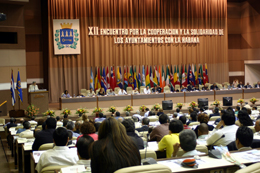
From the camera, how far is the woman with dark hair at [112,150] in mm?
2445

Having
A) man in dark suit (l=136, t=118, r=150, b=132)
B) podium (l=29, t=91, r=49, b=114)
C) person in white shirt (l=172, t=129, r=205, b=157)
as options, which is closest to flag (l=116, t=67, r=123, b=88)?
podium (l=29, t=91, r=49, b=114)

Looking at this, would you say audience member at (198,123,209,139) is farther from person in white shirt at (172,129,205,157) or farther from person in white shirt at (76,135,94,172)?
person in white shirt at (76,135,94,172)


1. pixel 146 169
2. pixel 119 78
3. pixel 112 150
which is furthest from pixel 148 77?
pixel 146 169

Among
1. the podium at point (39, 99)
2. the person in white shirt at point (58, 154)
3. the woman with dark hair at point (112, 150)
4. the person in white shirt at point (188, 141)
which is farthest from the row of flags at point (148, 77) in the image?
the woman with dark hair at point (112, 150)

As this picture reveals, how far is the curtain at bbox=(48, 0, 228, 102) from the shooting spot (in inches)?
747

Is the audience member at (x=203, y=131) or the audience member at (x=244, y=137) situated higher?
the audience member at (x=244, y=137)

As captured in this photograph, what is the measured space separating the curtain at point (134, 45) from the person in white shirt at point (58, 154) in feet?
50.2

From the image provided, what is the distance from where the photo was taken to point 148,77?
2020 cm

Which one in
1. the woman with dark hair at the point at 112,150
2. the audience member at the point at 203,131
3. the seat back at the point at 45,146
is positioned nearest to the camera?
the woman with dark hair at the point at 112,150

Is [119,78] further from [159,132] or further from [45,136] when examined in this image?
[45,136]

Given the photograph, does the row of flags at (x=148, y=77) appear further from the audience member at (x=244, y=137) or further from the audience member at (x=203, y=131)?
the audience member at (x=244, y=137)

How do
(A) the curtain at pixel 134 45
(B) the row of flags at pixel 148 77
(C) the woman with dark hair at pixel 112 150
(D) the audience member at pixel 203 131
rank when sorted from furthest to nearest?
(B) the row of flags at pixel 148 77 → (A) the curtain at pixel 134 45 → (D) the audience member at pixel 203 131 → (C) the woman with dark hair at pixel 112 150

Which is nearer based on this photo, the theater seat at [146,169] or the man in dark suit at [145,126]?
the theater seat at [146,169]

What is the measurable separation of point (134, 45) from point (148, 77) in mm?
2345
